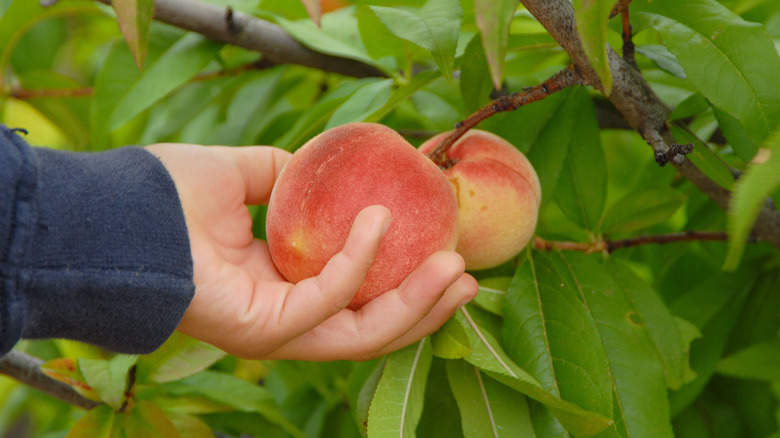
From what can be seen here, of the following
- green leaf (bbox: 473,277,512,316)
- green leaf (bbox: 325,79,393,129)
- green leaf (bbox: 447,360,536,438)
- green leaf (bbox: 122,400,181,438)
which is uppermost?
green leaf (bbox: 325,79,393,129)

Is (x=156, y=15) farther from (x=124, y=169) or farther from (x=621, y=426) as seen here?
(x=621, y=426)

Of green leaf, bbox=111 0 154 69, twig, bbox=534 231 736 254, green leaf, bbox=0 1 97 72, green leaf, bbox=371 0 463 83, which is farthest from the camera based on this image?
green leaf, bbox=0 1 97 72

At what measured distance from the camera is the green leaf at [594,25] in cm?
44

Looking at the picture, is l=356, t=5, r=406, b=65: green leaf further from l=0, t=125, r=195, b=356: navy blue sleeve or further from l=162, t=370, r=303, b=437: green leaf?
l=162, t=370, r=303, b=437: green leaf

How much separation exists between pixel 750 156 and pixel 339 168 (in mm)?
502

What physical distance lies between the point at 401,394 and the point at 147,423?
0.42m

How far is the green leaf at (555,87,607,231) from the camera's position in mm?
962

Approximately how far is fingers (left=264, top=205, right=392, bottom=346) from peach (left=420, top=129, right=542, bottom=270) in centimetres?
18

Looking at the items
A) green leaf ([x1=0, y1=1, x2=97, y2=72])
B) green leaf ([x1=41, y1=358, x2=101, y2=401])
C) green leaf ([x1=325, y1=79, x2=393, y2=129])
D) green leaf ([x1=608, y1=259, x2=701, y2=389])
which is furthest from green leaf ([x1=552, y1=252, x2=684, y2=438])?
green leaf ([x1=0, y1=1, x2=97, y2=72])

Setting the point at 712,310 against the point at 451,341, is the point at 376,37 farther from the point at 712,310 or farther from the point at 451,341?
the point at 712,310

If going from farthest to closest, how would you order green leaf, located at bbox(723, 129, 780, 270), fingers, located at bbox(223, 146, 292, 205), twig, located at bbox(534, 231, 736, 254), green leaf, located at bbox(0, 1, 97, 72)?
green leaf, located at bbox(0, 1, 97, 72) < twig, located at bbox(534, 231, 736, 254) < fingers, located at bbox(223, 146, 292, 205) < green leaf, located at bbox(723, 129, 780, 270)

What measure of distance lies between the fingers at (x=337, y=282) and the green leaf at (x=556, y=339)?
0.26 metres

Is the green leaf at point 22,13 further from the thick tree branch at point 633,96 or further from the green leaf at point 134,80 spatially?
the thick tree branch at point 633,96

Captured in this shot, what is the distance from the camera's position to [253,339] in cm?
68
